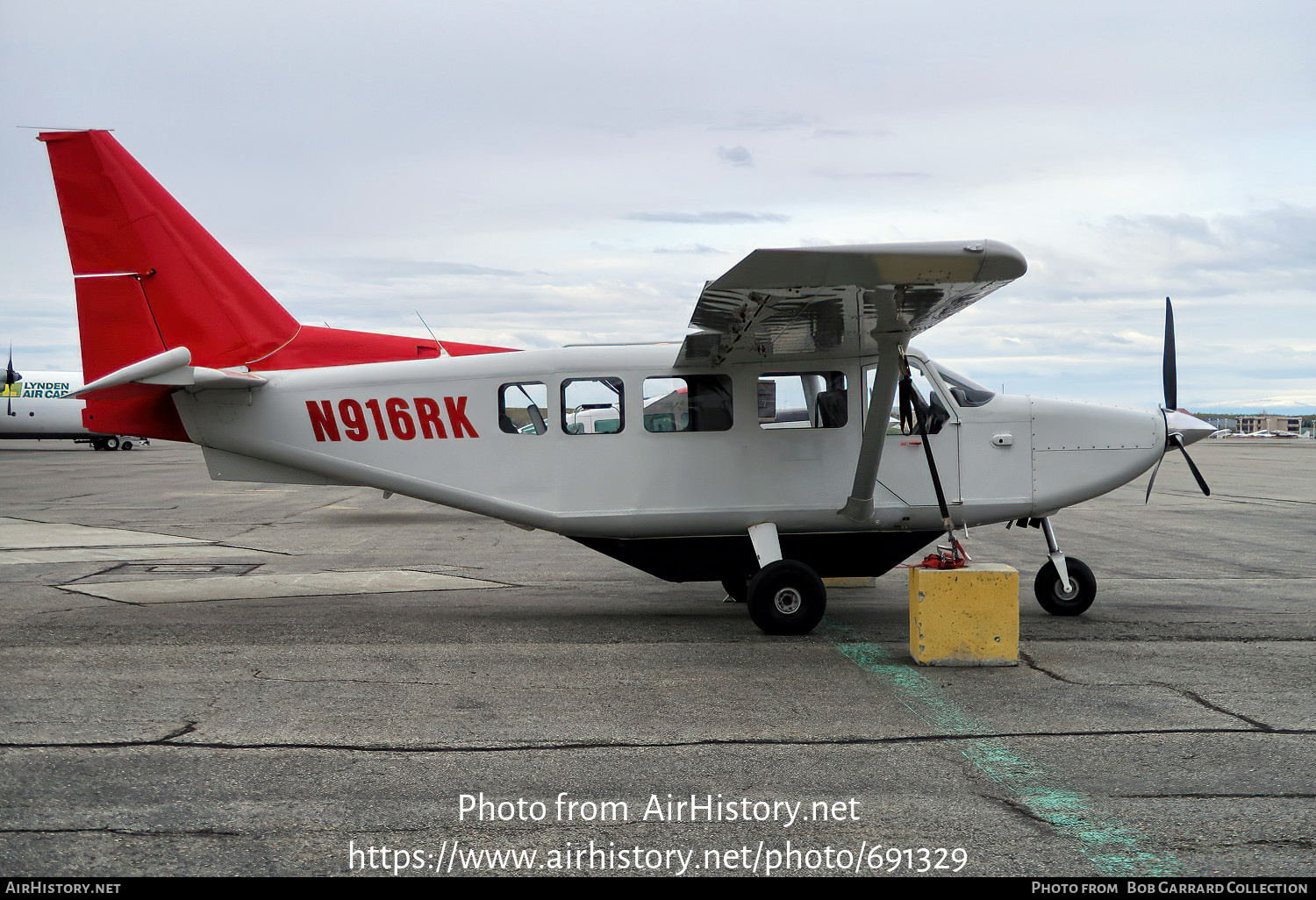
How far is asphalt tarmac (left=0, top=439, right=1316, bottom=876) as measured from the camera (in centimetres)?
405

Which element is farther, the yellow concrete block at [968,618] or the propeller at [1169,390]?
the propeller at [1169,390]

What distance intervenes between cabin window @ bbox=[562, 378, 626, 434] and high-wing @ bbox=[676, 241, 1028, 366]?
0.69m

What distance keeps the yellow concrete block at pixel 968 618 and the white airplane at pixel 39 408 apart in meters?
46.8

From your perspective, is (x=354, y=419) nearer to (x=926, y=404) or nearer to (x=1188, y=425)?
(x=926, y=404)

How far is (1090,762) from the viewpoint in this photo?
508 centimetres

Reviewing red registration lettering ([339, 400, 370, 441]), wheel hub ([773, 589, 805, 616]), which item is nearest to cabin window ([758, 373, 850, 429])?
wheel hub ([773, 589, 805, 616])

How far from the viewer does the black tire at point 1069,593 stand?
914cm

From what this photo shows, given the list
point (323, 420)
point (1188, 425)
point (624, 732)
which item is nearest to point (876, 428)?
point (1188, 425)

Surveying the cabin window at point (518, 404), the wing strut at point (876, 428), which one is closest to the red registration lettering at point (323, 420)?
the cabin window at point (518, 404)

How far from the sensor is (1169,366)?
30.0 ft

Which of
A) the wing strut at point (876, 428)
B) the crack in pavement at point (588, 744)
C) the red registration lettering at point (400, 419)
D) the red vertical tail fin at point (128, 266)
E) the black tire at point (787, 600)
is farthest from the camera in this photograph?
the red vertical tail fin at point (128, 266)

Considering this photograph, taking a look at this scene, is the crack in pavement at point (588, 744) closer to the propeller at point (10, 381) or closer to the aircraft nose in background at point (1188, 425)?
the aircraft nose in background at point (1188, 425)

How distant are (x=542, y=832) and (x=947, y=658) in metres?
3.94
